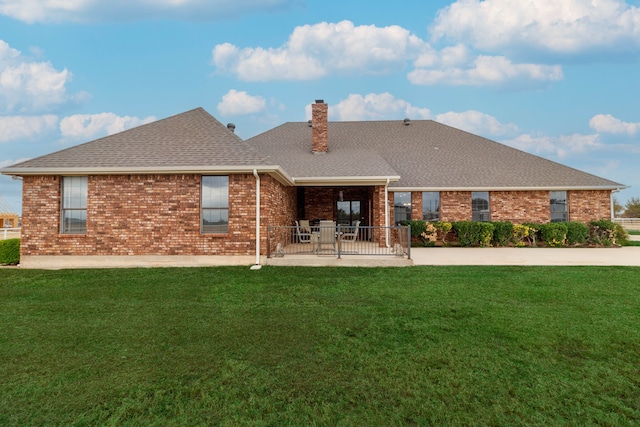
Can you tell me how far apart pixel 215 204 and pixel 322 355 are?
6.88 meters

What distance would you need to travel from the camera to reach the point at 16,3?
40.0ft

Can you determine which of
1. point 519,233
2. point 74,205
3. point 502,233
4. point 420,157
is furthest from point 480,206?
point 74,205

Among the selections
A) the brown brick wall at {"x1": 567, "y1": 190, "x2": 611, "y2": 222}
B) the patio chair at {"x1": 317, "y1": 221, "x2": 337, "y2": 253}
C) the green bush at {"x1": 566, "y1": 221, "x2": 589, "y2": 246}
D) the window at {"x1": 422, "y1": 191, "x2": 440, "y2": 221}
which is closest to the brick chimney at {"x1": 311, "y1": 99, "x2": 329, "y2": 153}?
the window at {"x1": 422, "y1": 191, "x2": 440, "y2": 221}

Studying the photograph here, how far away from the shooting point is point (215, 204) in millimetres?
9633

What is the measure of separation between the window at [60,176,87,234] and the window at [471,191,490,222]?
1559 cm

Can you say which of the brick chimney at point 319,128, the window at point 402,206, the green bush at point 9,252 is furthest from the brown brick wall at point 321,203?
the green bush at point 9,252

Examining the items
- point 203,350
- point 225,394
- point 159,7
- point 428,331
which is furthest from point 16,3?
point 428,331

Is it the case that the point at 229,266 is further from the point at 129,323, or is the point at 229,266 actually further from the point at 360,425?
the point at 360,425

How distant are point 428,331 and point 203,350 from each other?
2.98 m

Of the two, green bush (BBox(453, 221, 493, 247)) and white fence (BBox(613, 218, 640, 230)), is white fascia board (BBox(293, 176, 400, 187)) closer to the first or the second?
green bush (BBox(453, 221, 493, 247))

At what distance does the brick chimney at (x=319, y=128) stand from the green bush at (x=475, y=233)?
7.41m

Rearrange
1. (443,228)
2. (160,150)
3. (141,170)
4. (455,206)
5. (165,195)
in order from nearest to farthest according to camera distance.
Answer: (141,170) < (165,195) < (160,150) < (443,228) < (455,206)

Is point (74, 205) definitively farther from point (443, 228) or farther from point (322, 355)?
point (443, 228)

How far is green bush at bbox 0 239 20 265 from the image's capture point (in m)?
10.0
